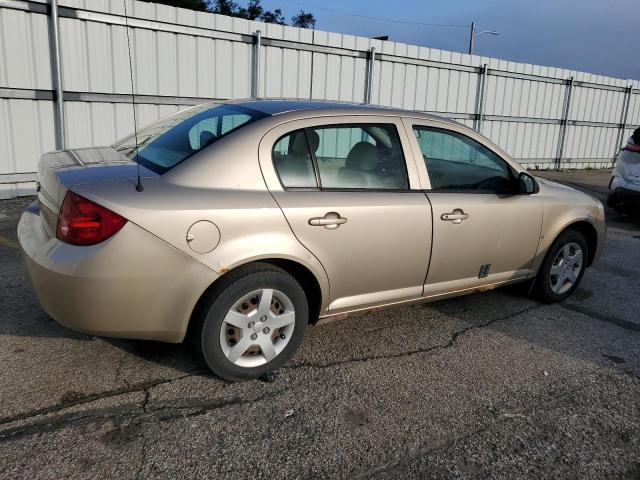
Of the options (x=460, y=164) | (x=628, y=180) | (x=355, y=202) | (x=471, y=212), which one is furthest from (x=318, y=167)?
(x=628, y=180)

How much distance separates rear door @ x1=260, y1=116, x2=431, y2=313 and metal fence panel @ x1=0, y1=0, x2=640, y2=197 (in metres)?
5.85

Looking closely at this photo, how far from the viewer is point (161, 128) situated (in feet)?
12.3

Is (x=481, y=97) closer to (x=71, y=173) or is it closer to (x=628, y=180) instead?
(x=628, y=180)

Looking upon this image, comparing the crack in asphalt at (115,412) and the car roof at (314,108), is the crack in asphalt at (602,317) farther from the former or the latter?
the crack in asphalt at (115,412)

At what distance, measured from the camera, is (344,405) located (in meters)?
3.02

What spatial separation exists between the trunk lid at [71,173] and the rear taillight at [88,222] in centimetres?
14

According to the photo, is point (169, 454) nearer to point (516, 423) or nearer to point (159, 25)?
point (516, 423)

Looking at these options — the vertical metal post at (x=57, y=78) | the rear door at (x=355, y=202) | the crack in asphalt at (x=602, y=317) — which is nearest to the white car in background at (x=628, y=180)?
the crack in asphalt at (x=602, y=317)

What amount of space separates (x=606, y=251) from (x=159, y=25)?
7.05m

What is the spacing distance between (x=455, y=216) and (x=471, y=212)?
6.4 inches

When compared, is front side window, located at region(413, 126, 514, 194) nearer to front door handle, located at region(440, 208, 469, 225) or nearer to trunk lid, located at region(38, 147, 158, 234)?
front door handle, located at region(440, 208, 469, 225)

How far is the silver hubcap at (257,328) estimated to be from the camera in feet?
9.98

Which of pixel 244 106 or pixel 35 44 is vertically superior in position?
pixel 35 44

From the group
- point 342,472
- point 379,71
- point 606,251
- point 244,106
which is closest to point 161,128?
point 244,106
